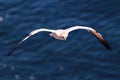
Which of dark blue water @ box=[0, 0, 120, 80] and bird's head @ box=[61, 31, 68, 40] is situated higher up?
bird's head @ box=[61, 31, 68, 40]

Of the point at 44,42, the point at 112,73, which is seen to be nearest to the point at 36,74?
the point at 44,42

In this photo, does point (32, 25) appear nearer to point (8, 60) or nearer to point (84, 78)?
point (8, 60)

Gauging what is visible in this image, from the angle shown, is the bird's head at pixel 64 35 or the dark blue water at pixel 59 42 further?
the dark blue water at pixel 59 42

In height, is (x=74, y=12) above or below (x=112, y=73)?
above

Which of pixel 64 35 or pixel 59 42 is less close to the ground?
pixel 64 35

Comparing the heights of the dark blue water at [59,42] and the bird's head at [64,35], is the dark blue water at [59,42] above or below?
below

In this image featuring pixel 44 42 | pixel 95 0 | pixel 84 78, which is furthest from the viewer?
pixel 95 0

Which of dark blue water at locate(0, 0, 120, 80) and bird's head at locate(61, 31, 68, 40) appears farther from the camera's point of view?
dark blue water at locate(0, 0, 120, 80)

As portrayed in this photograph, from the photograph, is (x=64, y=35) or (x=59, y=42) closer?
(x=64, y=35)
